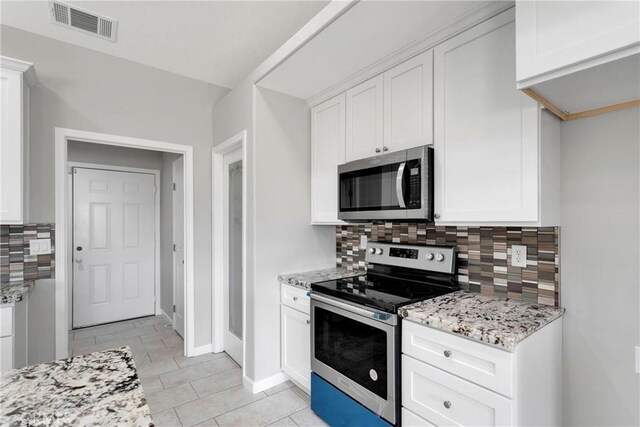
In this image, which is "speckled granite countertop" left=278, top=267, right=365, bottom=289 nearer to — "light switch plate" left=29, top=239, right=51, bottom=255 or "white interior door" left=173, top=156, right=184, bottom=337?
"white interior door" left=173, top=156, right=184, bottom=337

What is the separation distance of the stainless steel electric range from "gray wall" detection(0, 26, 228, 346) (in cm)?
157

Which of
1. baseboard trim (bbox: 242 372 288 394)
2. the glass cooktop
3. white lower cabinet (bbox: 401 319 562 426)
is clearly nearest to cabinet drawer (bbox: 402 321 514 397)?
white lower cabinet (bbox: 401 319 562 426)

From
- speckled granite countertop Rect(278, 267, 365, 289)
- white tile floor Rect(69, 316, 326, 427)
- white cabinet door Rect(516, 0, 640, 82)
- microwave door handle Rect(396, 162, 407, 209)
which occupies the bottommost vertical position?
white tile floor Rect(69, 316, 326, 427)

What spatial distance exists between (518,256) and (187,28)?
2.62m

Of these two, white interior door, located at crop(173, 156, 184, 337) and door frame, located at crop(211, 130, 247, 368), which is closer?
door frame, located at crop(211, 130, 247, 368)

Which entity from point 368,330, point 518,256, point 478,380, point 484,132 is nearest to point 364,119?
point 484,132

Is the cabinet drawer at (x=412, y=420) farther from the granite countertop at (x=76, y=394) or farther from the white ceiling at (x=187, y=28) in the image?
the white ceiling at (x=187, y=28)

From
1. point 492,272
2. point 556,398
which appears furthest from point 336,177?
point 556,398

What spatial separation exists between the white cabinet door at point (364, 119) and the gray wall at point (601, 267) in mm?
1003

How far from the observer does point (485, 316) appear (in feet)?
4.76

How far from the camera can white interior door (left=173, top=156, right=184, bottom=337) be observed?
352 centimetres

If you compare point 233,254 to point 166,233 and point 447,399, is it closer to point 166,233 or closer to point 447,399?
point 166,233

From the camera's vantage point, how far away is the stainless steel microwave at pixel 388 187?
5.85 feet

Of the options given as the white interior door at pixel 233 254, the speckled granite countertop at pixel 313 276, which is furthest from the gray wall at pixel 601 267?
the white interior door at pixel 233 254
